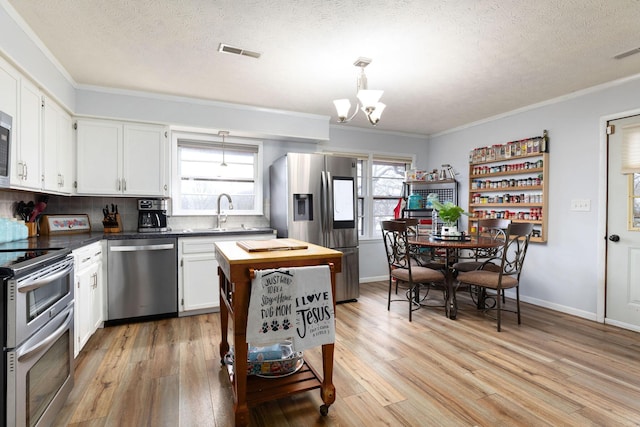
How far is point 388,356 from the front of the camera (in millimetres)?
2518

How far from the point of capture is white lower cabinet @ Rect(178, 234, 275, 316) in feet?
11.2

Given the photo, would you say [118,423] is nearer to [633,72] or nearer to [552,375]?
[552,375]

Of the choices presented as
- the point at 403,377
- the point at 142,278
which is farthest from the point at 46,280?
the point at 403,377

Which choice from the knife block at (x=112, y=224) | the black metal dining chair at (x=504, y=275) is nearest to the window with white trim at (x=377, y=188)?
the black metal dining chair at (x=504, y=275)

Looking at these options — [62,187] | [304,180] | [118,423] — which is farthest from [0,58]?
[304,180]

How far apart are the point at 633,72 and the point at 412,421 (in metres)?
3.63

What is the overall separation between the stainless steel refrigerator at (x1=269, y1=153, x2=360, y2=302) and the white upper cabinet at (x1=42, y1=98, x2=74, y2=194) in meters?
2.10

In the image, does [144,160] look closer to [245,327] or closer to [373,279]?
[245,327]

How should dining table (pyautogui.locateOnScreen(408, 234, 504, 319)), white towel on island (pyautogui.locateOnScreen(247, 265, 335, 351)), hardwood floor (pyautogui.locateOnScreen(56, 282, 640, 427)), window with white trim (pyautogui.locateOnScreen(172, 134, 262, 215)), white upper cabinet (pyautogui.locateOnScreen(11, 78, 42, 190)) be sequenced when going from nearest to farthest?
white towel on island (pyautogui.locateOnScreen(247, 265, 335, 351)), hardwood floor (pyautogui.locateOnScreen(56, 282, 640, 427)), white upper cabinet (pyautogui.locateOnScreen(11, 78, 42, 190)), dining table (pyautogui.locateOnScreen(408, 234, 504, 319)), window with white trim (pyautogui.locateOnScreen(172, 134, 262, 215))

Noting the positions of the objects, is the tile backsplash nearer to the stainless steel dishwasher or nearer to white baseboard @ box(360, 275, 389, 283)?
the stainless steel dishwasher

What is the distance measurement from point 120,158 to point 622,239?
5.12m

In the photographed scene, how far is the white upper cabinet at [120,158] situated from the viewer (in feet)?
10.7

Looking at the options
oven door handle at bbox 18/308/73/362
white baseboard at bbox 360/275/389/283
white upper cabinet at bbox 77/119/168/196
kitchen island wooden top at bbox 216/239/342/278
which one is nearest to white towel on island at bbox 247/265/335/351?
kitchen island wooden top at bbox 216/239/342/278

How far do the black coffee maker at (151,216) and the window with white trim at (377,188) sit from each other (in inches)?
109
